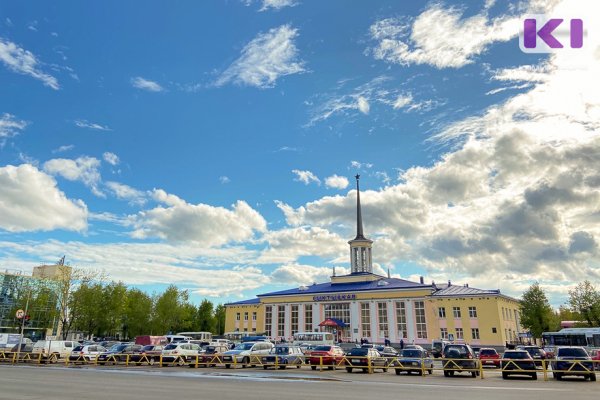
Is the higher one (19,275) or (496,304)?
(19,275)

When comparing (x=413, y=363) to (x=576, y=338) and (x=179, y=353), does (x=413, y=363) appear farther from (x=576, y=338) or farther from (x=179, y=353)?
(x=576, y=338)

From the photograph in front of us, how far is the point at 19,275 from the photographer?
96875 mm

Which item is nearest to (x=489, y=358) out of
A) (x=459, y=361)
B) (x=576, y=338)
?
(x=459, y=361)

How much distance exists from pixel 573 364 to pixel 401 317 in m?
39.0

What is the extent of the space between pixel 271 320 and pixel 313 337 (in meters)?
22.9

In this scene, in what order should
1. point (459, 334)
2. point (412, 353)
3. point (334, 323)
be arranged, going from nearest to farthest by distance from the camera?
point (412, 353) < point (459, 334) < point (334, 323)

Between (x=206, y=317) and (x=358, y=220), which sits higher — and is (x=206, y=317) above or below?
below

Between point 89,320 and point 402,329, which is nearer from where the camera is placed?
point 402,329

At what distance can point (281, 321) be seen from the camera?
70.2m

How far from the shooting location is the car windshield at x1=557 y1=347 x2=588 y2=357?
23844mm

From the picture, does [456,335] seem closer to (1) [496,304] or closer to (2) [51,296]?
(1) [496,304]

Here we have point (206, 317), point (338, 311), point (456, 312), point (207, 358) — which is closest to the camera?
point (207, 358)

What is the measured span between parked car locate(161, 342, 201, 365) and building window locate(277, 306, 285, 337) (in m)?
36.2

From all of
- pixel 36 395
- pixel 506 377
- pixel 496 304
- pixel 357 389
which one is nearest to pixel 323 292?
pixel 496 304
